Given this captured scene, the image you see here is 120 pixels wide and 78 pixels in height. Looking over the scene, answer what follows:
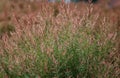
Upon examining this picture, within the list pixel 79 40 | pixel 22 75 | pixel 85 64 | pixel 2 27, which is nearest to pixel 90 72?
pixel 85 64

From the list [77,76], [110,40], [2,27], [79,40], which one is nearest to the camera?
[77,76]

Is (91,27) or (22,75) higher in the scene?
(91,27)

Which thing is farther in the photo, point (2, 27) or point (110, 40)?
point (2, 27)

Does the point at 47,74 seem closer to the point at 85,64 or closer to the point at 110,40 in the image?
the point at 85,64

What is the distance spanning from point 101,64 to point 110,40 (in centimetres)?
74

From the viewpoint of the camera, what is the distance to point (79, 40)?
4.98 m

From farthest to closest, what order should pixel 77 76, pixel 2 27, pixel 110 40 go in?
1. pixel 2 27
2. pixel 110 40
3. pixel 77 76

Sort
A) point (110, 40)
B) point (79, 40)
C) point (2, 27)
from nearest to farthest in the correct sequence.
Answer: point (79, 40) → point (110, 40) → point (2, 27)

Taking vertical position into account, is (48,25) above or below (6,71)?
above

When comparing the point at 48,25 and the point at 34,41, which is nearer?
the point at 34,41

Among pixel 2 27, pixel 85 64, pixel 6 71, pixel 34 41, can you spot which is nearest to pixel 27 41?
pixel 34 41

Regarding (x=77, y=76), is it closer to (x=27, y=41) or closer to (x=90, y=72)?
(x=90, y=72)

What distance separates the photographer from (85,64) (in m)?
4.83

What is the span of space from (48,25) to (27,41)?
48cm
